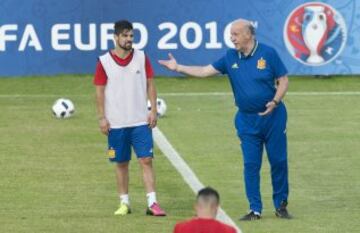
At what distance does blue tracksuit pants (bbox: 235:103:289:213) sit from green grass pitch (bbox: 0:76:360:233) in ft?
1.24

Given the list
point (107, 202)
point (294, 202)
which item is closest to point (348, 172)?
point (294, 202)

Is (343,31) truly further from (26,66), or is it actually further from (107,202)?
(107,202)

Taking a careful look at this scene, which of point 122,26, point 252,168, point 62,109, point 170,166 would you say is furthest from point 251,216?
point 62,109

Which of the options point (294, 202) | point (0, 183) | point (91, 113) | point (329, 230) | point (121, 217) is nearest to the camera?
point (329, 230)

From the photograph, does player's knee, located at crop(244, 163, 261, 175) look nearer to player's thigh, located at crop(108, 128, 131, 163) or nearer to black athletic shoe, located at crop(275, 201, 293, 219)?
black athletic shoe, located at crop(275, 201, 293, 219)

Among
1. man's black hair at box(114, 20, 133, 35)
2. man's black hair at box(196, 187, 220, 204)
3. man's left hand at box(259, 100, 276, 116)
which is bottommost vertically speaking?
man's black hair at box(196, 187, 220, 204)

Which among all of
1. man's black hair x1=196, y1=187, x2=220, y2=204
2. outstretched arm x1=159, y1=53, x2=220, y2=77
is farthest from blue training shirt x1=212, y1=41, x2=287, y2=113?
man's black hair x1=196, y1=187, x2=220, y2=204

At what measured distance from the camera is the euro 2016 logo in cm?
2938

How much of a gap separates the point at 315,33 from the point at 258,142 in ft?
49.6

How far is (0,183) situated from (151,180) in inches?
120

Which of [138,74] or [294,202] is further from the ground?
[138,74]

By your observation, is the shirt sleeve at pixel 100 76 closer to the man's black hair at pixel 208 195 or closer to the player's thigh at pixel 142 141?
the player's thigh at pixel 142 141

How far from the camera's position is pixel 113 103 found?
14828mm

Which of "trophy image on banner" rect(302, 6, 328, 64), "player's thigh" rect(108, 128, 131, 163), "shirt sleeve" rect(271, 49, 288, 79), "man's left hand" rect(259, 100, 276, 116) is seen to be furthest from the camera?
"trophy image on banner" rect(302, 6, 328, 64)
